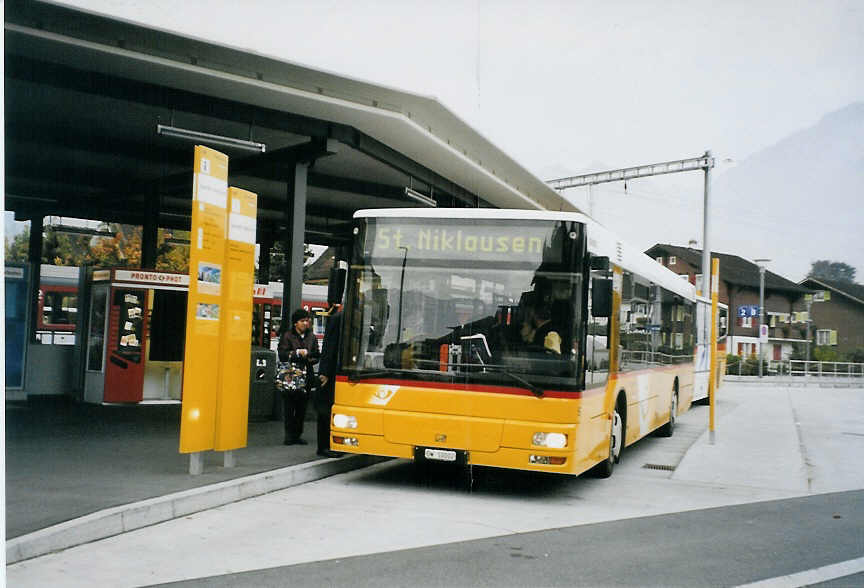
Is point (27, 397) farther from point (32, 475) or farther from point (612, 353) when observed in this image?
point (612, 353)

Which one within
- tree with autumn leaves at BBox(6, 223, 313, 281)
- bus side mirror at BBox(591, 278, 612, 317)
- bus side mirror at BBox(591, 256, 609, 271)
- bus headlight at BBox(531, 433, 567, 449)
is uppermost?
tree with autumn leaves at BBox(6, 223, 313, 281)

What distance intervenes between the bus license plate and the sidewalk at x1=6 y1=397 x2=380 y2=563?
1.60 m

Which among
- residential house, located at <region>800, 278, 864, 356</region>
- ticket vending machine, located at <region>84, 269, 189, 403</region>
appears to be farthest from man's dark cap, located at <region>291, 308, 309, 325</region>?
residential house, located at <region>800, 278, 864, 356</region>

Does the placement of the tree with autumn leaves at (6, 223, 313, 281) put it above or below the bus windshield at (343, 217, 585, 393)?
above

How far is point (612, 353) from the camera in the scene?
1018cm

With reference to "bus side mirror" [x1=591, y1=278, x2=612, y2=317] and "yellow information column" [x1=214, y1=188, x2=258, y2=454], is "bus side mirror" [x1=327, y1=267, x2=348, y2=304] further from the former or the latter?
"bus side mirror" [x1=591, y1=278, x2=612, y2=317]

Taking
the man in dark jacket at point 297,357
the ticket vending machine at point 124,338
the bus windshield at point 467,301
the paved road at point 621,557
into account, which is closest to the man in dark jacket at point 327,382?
Result: the man in dark jacket at point 297,357

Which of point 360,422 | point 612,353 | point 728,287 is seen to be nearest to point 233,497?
point 360,422

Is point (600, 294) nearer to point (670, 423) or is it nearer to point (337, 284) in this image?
point (337, 284)

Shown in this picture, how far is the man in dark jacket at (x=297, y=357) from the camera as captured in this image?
1122cm

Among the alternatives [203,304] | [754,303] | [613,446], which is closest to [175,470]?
[203,304]

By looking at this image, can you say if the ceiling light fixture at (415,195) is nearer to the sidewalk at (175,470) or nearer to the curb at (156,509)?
the sidewalk at (175,470)

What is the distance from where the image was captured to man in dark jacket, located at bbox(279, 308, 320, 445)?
11.2 metres

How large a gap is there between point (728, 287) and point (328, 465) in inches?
2433
